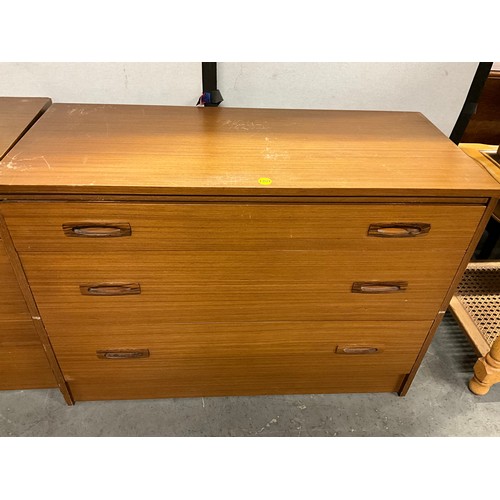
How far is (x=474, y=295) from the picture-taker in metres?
1.53

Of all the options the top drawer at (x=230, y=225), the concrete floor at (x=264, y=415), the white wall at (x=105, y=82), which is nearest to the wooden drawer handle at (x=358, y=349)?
the concrete floor at (x=264, y=415)

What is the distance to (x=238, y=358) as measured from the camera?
1179 millimetres

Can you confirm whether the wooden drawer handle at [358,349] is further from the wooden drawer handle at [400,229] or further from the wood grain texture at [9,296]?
the wood grain texture at [9,296]

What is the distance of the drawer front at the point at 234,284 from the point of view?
3.14 feet

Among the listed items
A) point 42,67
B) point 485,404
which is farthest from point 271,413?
point 42,67

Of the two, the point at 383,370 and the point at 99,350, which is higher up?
the point at 99,350

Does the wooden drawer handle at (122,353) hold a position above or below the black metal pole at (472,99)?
below

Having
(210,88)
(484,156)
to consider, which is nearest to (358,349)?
(484,156)

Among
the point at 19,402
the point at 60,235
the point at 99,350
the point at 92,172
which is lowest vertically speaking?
the point at 19,402

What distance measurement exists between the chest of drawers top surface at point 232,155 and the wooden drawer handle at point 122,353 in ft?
1.63

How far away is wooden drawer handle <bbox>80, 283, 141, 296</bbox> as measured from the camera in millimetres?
994

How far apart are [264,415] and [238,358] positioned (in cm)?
24

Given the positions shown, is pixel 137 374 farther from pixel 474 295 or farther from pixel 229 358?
pixel 474 295

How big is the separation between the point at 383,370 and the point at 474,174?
0.64m
